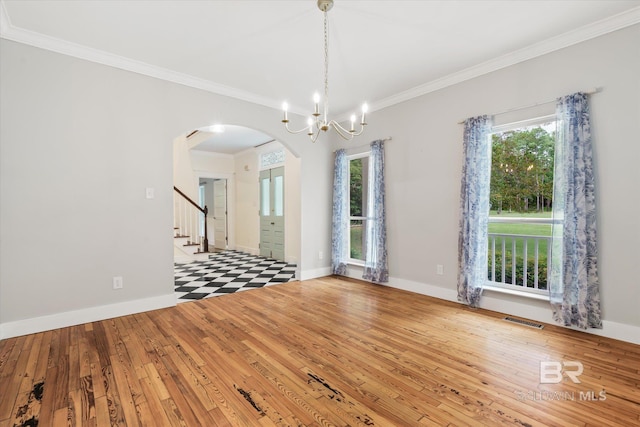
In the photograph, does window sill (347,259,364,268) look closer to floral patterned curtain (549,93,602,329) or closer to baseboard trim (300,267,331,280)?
baseboard trim (300,267,331,280)

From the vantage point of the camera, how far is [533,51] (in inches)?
123

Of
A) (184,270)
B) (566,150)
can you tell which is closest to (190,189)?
(184,270)

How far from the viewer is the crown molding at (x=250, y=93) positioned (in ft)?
8.79

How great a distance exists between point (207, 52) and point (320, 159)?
104 inches

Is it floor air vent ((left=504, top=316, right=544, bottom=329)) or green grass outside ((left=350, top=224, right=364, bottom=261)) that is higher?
green grass outside ((left=350, top=224, right=364, bottom=261))

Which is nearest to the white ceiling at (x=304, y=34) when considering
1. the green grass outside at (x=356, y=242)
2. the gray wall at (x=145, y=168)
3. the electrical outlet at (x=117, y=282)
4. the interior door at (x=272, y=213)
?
the gray wall at (x=145, y=168)

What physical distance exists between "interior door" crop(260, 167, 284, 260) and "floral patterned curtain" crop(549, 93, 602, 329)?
528 cm

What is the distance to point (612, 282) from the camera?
106 inches

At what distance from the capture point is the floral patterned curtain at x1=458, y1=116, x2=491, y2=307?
11.4ft

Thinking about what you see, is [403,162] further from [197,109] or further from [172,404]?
[172,404]

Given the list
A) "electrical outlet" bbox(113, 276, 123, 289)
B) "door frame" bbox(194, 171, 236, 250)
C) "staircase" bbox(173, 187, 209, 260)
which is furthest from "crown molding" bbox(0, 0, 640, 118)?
"door frame" bbox(194, 171, 236, 250)

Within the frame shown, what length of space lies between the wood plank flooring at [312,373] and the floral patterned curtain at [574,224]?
289 millimetres

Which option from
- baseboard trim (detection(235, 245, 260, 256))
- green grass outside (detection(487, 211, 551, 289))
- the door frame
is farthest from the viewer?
the door frame

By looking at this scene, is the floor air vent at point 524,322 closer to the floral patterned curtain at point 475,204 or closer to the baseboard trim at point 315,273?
the floral patterned curtain at point 475,204
